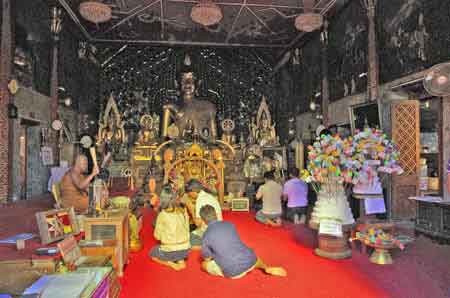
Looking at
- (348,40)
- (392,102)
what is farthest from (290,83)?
(392,102)

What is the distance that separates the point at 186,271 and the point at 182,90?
9.24m

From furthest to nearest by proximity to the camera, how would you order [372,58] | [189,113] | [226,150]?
[189,113] < [226,150] < [372,58]

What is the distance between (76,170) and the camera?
14.0ft

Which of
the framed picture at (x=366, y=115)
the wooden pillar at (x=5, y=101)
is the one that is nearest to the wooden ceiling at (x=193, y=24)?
the wooden pillar at (x=5, y=101)

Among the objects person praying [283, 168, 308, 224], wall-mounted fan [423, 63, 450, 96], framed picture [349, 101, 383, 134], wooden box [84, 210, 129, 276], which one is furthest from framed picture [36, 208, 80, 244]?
wall-mounted fan [423, 63, 450, 96]

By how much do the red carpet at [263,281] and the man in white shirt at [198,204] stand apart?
290 mm

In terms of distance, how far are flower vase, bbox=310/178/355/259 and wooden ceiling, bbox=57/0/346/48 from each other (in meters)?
6.73

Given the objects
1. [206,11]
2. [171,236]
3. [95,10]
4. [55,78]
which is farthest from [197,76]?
[171,236]

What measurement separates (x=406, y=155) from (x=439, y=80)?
1620mm

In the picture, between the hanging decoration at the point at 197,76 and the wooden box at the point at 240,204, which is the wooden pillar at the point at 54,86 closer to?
the hanging decoration at the point at 197,76

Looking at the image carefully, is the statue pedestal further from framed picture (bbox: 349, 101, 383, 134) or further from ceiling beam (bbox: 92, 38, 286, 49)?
ceiling beam (bbox: 92, 38, 286, 49)

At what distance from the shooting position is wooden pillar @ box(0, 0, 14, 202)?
21.2 feet

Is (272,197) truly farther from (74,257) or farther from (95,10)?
(95,10)

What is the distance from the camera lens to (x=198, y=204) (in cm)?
416
